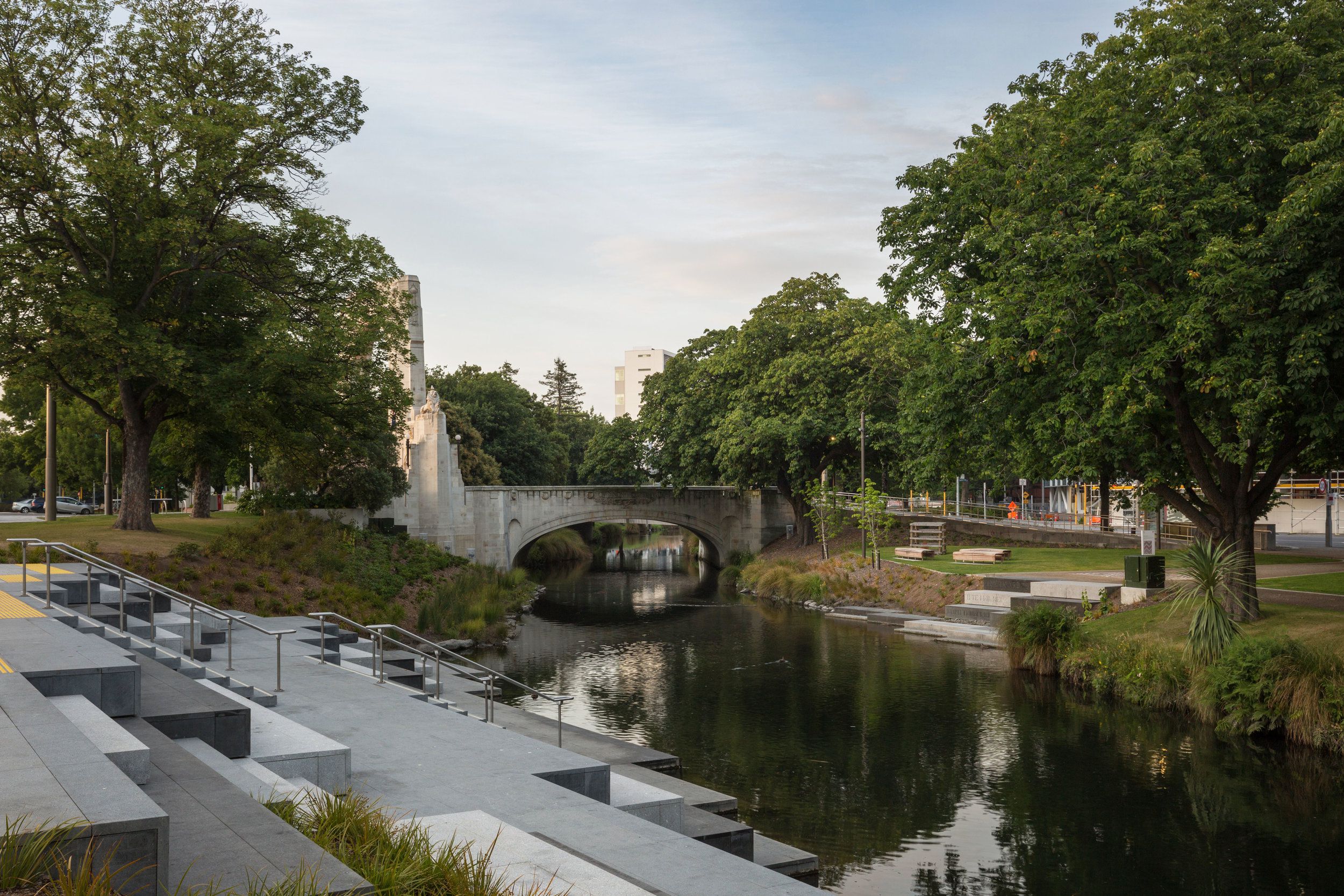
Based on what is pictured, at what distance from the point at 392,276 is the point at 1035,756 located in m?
21.2

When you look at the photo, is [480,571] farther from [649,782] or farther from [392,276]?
[649,782]

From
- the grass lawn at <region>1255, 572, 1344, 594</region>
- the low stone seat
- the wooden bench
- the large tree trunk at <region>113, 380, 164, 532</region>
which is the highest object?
the large tree trunk at <region>113, 380, 164, 532</region>

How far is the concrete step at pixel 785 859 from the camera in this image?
1066cm

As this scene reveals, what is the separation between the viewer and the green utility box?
969 inches

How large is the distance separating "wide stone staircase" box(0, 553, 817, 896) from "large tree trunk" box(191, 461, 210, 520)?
2310 centimetres

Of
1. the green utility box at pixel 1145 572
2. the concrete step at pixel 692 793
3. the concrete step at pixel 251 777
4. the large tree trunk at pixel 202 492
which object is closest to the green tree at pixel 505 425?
the large tree trunk at pixel 202 492

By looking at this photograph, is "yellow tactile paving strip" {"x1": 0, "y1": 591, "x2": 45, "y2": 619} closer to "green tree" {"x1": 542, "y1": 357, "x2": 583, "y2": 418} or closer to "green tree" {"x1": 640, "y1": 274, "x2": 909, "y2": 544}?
"green tree" {"x1": 640, "y1": 274, "x2": 909, "y2": 544}

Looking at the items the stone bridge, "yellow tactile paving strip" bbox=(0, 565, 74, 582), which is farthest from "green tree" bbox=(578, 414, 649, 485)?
"yellow tactile paving strip" bbox=(0, 565, 74, 582)

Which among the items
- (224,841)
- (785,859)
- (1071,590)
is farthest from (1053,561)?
(224,841)

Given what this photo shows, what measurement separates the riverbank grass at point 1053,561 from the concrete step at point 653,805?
79.7 feet

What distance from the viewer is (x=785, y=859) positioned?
35.3 ft

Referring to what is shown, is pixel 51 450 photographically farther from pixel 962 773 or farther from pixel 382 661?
pixel 962 773

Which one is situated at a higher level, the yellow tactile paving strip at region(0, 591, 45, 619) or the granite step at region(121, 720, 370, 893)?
the yellow tactile paving strip at region(0, 591, 45, 619)

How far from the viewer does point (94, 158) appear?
888 inches
